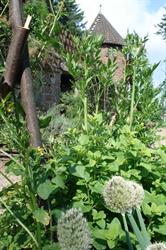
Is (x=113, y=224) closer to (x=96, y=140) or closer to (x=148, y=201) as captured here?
(x=148, y=201)

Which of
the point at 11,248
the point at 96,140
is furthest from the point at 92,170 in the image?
the point at 11,248

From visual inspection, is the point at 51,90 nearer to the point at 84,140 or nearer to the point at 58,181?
the point at 84,140

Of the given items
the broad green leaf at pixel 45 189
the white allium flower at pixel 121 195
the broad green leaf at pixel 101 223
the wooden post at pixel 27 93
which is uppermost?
the wooden post at pixel 27 93

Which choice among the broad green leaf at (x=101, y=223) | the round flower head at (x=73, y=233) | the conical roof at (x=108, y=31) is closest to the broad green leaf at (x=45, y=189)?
the broad green leaf at (x=101, y=223)

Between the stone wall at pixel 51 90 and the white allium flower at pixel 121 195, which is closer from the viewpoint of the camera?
the white allium flower at pixel 121 195

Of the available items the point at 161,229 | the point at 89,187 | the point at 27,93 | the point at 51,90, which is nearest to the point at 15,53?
the point at 27,93

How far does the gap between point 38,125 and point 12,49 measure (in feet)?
0.94

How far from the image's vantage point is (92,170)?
1797mm

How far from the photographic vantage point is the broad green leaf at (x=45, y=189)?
1.52 meters

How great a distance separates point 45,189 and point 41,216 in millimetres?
93

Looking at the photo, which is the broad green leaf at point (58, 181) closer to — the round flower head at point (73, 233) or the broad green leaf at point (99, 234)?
the broad green leaf at point (99, 234)

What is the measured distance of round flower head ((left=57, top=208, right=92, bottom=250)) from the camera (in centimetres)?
101

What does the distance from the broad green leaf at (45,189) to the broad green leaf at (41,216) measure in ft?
0.15

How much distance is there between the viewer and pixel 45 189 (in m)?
1.54
